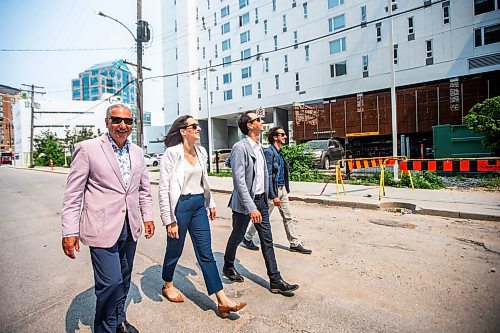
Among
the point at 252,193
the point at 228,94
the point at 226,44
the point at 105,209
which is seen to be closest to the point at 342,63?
the point at 228,94

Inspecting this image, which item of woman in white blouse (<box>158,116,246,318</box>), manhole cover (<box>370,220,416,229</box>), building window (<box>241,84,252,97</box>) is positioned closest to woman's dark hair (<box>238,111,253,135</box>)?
woman in white blouse (<box>158,116,246,318</box>)

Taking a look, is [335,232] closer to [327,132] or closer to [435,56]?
[327,132]

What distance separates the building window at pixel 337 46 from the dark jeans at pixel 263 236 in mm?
31660

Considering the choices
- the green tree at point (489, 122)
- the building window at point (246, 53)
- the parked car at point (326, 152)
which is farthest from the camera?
the building window at point (246, 53)

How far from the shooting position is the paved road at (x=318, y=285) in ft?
9.45

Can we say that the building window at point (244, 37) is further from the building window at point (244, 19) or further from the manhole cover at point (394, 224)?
the manhole cover at point (394, 224)

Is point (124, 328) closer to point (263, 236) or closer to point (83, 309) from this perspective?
point (83, 309)

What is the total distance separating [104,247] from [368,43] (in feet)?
106

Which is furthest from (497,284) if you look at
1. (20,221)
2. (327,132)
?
(327,132)

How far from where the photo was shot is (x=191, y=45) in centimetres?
4725

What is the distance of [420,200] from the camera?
27.8 ft

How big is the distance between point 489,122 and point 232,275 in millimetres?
11614

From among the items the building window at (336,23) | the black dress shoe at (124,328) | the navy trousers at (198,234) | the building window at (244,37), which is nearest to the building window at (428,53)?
the building window at (336,23)

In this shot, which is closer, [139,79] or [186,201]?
[186,201]
